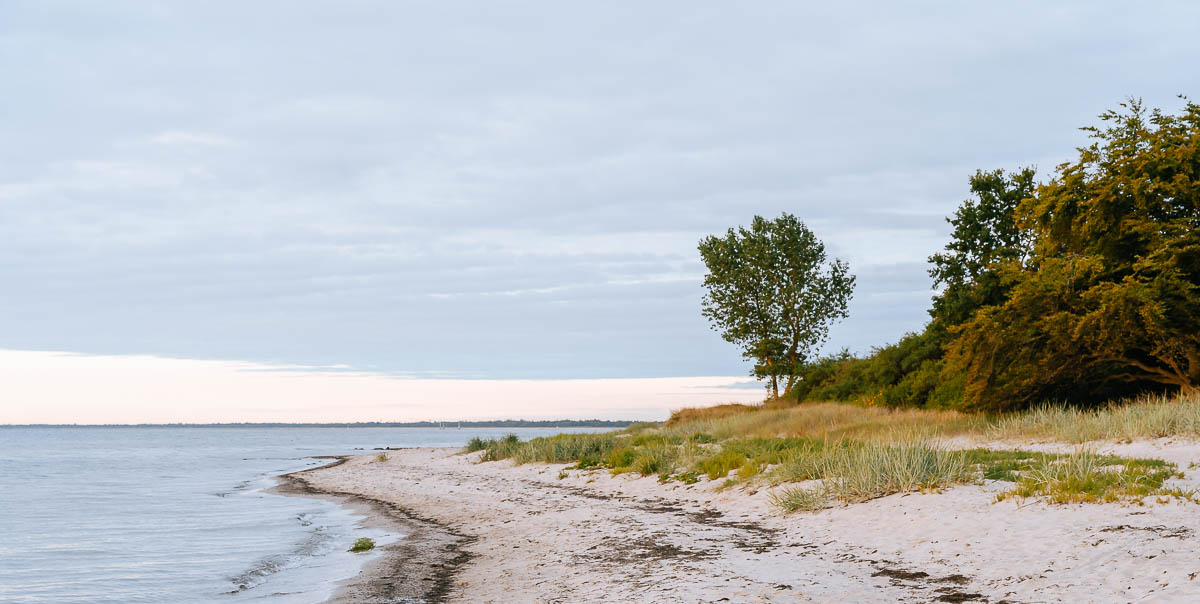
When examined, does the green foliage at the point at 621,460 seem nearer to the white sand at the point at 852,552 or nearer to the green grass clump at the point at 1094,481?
the white sand at the point at 852,552

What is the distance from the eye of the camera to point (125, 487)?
43.3 m

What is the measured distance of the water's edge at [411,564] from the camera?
42.5 feet

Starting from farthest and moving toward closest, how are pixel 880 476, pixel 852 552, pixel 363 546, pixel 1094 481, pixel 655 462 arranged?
pixel 655 462, pixel 363 546, pixel 880 476, pixel 1094 481, pixel 852 552

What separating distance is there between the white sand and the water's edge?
42cm

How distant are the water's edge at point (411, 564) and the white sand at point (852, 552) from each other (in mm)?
418

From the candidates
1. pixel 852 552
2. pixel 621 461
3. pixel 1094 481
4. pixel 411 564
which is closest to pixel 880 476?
pixel 1094 481

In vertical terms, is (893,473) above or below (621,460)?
above

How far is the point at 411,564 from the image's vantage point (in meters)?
15.6

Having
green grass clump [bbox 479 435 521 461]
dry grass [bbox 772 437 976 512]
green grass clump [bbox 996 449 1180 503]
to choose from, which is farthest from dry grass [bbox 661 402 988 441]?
green grass clump [bbox 996 449 1180 503]

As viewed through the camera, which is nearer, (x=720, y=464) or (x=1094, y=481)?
(x=1094, y=481)

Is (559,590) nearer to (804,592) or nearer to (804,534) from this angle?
(804,592)

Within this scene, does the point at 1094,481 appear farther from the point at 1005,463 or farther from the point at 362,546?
the point at 362,546

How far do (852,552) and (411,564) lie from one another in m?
7.64

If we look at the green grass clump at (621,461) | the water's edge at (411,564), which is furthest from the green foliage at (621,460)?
the water's edge at (411,564)
